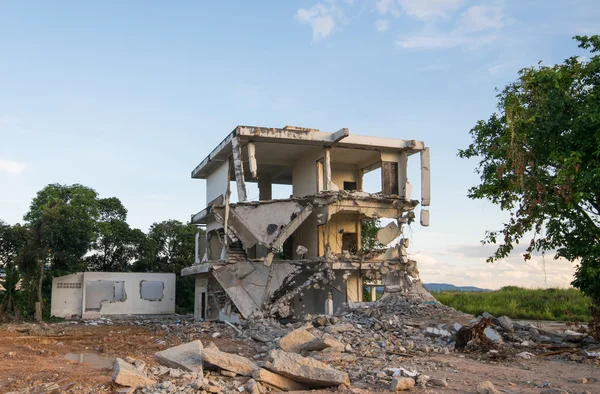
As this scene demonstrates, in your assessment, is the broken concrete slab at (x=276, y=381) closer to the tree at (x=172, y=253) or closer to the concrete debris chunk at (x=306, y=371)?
the concrete debris chunk at (x=306, y=371)

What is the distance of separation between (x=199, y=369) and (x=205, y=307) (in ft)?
51.9

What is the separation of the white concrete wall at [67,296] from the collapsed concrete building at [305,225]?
7.95 metres

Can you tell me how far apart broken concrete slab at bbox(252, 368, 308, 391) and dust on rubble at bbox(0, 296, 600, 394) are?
0.02 m

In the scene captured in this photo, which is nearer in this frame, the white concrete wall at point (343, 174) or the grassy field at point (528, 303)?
the grassy field at point (528, 303)

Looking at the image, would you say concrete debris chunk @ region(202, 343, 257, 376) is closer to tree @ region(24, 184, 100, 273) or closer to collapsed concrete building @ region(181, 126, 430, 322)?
collapsed concrete building @ region(181, 126, 430, 322)

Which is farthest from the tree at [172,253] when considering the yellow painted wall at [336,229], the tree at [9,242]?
the yellow painted wall at [336,229]

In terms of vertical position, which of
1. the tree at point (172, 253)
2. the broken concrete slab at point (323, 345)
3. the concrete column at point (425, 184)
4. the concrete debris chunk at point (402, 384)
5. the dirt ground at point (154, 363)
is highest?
the concrete column at point (425, 184)

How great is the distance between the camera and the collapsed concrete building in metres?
20.6

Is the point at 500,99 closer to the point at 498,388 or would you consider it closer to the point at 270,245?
the point at 270,245

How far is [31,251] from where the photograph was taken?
26094 mm

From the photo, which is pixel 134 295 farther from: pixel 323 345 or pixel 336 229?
pixel 323 345

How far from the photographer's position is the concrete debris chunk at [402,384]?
28.1ft

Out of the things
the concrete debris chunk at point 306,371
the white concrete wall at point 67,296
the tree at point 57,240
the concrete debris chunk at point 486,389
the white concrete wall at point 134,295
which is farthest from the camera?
the white concrete wall at point 134,295

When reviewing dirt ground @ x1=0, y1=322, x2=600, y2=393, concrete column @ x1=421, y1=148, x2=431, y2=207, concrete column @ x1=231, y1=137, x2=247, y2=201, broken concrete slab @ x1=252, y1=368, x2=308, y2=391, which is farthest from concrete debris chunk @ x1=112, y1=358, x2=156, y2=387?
concrete column @ x1=421, y1=148, x2=431, y2=207
